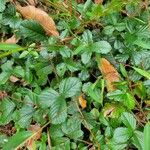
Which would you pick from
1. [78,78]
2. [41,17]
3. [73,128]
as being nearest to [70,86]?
[78,78]

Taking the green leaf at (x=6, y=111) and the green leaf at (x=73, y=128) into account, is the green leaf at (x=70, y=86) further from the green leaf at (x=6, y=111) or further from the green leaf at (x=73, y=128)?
the green leaf at (x=6, y=111)

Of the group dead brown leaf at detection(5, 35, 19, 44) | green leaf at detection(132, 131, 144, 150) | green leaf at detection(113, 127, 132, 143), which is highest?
dead brown leaf at detection(5, 35, 19, 44)

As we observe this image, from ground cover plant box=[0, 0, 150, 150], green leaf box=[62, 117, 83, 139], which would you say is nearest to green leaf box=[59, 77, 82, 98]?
ground cover plant box=[0, 0, 150, 150]

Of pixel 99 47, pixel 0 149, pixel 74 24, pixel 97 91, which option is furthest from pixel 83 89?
pixel 0 149

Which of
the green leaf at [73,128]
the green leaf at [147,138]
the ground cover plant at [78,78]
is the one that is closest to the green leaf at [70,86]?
the ground cover plant at [78,78]

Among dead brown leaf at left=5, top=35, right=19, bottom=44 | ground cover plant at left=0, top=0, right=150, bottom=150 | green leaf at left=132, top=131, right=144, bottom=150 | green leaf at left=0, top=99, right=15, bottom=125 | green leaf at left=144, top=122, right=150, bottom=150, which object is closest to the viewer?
green leaf at left=144, top=122, right=150, bottom=150

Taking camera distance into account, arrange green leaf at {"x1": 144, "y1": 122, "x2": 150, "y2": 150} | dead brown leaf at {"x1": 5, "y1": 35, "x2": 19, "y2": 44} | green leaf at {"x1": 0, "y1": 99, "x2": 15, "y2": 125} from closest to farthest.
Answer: green leaf at {"x1": 144, "y1": 122, "x2": 150, "y2": 150} → green leaf at {"x1": 0, "y1": 99, "x2": 15, "y2": 125} → dead brown leaf at {"x1": 5, "y1": 35, "x2": 19, "y2": 44}

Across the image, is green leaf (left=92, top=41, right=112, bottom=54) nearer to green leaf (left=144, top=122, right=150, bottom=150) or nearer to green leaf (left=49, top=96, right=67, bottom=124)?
green leaf (left=49, top=96, right=67, bottom=124)

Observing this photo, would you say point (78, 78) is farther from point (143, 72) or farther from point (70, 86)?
point (143, 72)
